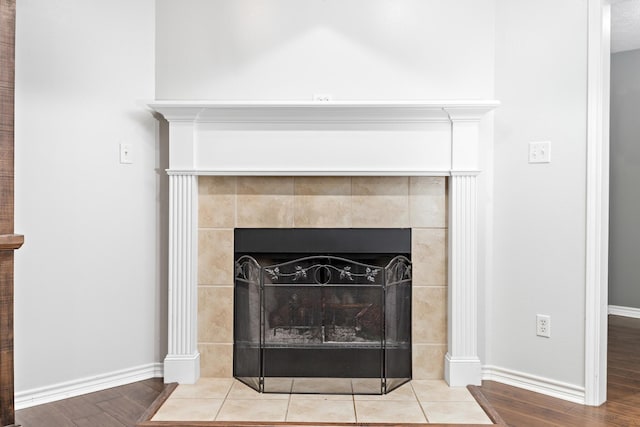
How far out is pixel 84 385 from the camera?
8.29 ft

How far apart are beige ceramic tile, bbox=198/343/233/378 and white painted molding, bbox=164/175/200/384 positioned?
5 centimetres

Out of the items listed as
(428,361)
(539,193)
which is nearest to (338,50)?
(539,193)

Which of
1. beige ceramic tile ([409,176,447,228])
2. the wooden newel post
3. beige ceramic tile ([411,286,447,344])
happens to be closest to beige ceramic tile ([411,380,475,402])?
beige ceramic tile ([411,286,447,344])

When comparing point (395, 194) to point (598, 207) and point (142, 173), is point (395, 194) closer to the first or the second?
point (598, 207)

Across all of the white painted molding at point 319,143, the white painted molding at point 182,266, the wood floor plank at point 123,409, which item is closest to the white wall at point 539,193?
the white painted molding at point 319,143

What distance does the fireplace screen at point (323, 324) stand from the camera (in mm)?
2514

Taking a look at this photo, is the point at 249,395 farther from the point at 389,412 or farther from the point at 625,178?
the point at 625,178

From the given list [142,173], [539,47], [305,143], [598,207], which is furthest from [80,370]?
[539,47]

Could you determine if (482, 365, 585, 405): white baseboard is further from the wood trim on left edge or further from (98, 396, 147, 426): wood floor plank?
the wood trim on left edge

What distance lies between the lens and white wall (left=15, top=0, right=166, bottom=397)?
2.36m

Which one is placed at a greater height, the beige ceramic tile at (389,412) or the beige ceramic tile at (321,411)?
the beige ceramic tile at (389,412)

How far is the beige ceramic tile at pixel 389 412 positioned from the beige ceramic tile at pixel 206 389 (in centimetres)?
69

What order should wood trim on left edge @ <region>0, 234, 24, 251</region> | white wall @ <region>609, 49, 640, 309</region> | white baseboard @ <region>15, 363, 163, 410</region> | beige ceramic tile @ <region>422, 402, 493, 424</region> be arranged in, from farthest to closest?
white wall @ <region>609, 49, 640, 309</region> < white baseboard @ <region>15, 363, 163, 410</region> < beige ceramic tile @ <region>422, 402, 493, 424</region> < wood trim on left edge @ <region>0, 234, 24, 251</region>

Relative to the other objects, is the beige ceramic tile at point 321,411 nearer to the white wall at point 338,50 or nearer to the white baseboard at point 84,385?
the white baseboard at point 84,385
